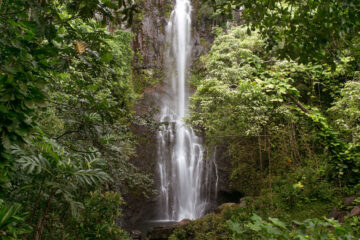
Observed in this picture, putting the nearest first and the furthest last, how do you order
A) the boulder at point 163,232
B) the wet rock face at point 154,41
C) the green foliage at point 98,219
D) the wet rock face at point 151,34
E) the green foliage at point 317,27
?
1. the green foliage at point 317,27
2. the green foliage at point 98,219
3. the boulder at point 163,232
4. the wet rock face at point 154,41
5. the wet rock face at point 151,34

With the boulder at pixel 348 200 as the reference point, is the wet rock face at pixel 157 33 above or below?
above

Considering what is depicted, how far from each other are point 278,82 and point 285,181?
9.61 ft

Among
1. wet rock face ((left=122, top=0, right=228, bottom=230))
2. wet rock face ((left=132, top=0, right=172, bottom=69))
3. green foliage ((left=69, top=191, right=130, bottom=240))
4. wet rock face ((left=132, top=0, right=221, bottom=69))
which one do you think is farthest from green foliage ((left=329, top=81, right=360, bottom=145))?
wet rock face ((left=132, top=0, right=172, bottom=69))

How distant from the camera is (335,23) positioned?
106 inches

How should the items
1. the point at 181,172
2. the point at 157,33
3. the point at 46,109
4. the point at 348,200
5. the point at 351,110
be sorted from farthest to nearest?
the point at 157,33, the point at 181,172, the point at 348,200, the point at 351,110, the point at 46,109

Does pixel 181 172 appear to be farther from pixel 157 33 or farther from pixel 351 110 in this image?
pixel 157 33

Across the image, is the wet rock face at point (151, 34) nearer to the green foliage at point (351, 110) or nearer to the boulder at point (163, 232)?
the boulder at point (163, 232)

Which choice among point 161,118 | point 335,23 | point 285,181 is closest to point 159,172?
point 161,118

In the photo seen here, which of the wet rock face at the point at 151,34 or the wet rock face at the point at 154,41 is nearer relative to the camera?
the wet rock face at the point at 154,41

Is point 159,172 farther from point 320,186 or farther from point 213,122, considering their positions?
point 320,186

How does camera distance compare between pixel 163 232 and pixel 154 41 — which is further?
pixel 154 41

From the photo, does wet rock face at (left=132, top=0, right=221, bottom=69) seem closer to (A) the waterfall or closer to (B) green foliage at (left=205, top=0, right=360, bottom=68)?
(A) the waterfall

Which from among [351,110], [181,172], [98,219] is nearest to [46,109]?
[98,219]

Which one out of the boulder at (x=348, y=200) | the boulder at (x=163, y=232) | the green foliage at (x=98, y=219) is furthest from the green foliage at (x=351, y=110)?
the green foliage at (x=98, y=219)
